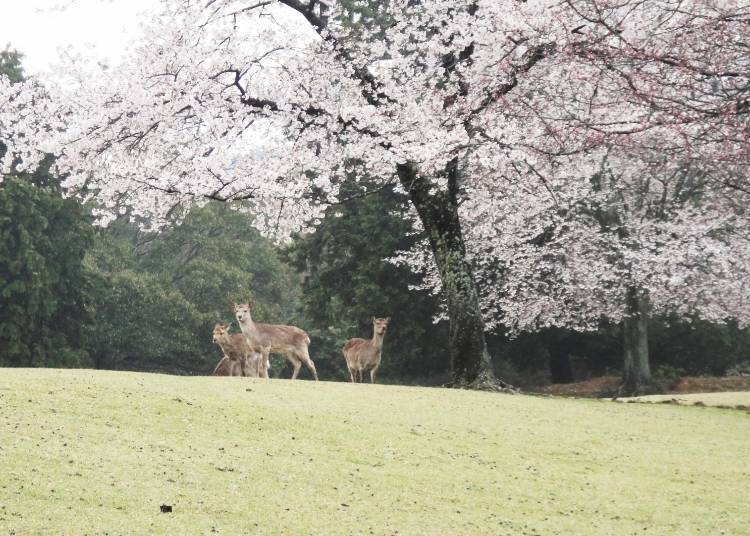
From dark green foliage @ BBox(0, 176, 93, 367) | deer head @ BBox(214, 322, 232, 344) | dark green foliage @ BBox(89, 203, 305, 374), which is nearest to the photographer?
deer head @ BBox(214, 322, 232, 344)

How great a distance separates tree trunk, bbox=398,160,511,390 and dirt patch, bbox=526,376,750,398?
10.8m

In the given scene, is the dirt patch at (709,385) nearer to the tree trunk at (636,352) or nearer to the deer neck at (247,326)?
the tree trunk at (636,352)

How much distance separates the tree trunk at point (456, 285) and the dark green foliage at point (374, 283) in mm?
11907

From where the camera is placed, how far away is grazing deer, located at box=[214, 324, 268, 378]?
802 inches

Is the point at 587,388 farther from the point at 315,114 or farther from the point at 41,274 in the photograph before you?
the point at 41,274

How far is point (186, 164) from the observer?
22.5 metres

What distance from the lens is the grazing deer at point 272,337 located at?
818 inches

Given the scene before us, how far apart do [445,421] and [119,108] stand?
11.1 metres

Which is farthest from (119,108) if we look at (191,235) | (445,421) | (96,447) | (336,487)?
(191,235)

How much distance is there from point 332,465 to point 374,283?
82.6 feet

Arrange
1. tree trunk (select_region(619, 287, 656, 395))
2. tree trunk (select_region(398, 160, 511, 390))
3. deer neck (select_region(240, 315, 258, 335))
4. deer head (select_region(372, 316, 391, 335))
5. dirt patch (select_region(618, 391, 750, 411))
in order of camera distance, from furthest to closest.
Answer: tree trunk (select_region(619, 287, 656, 395)), deer head (select_region(372, 316, 391, 335)), dirt patch (select_region(618, 391, 750, 411)), tree trunk (select_region(398, 160, 511, 390)), deer neck (select_region(240, 315, 258, 335))

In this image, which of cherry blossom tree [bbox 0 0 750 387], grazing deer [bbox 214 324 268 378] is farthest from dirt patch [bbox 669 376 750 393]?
grazing deer [bbox 214 324 268 378]

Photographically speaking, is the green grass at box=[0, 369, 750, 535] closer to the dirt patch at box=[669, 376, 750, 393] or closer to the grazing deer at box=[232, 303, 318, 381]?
the grazing deer at box=[232, 303, 318, 381]

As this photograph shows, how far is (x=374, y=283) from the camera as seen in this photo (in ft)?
117
